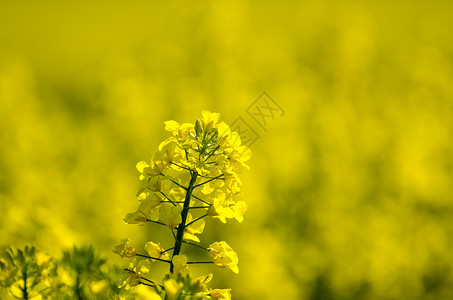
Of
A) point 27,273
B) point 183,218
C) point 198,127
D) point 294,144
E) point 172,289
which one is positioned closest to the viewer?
point 172,289

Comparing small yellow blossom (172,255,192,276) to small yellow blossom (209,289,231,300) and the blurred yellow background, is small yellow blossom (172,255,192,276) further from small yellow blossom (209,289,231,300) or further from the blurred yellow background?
the blurred yellow background

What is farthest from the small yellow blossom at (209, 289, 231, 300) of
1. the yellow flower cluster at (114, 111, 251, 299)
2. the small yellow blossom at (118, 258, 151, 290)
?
the small yellow blossom at (118, 258, 151, 290)

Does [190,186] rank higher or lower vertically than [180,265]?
higher

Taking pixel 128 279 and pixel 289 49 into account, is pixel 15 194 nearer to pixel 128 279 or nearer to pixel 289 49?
pixel 128 279

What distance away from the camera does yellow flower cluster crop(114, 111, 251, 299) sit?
1.04m

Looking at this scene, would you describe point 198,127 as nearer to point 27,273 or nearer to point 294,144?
point 27,273

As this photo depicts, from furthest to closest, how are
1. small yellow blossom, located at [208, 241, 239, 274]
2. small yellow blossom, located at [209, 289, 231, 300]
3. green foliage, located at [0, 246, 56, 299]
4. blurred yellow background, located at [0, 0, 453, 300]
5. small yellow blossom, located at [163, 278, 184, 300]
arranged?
1. blurred yellow background, located at [0, 0, 453, 300]
2. small yellow blossom, located at [208, 241, 239, 274]
3. small yellow blossom, located at [209, 289, 231, 300]
4. green foliage, located at [0, 246, 56, 299]
5. small yellow blossom, located at [163, 278, 184, 300]

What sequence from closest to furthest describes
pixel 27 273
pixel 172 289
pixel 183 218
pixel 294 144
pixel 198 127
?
pixel 172 289, pixel 27 273, pixel 183 218, pixel 198 127, pixel 294 144

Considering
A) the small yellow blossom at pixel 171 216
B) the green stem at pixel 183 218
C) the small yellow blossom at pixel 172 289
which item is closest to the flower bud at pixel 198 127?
the green stem at pixel 183 218

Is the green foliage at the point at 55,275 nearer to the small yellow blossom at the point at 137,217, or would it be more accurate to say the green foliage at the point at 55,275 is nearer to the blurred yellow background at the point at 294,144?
the small yellow blossom at the point at 137,217

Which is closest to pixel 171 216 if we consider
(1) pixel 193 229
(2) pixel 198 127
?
(1) pixel 193 229

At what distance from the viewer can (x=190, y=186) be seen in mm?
1054

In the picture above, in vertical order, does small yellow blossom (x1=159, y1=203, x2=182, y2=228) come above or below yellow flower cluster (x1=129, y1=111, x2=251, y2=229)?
below

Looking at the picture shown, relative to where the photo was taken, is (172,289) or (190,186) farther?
(190,186)
